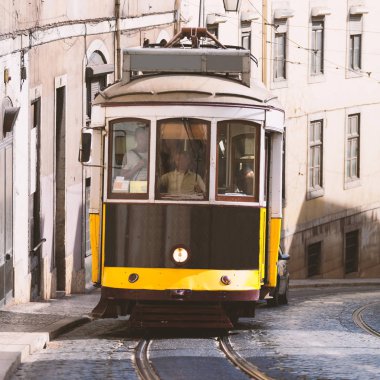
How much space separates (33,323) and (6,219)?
269 cm

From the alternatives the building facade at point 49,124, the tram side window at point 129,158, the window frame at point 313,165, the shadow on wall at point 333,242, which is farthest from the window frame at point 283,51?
the tram side window at point 129,158

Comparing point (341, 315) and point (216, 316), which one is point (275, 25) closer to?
point (341, 315)

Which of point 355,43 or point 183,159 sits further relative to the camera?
point 355,43

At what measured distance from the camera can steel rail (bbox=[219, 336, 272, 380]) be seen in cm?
1406

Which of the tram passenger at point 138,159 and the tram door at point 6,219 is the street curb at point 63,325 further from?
the tram passenger at point 138,159

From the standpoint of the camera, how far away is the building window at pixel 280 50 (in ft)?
125

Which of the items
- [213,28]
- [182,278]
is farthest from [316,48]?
[182,278]

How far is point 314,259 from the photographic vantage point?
40.0 m

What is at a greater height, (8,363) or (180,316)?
(180,316)

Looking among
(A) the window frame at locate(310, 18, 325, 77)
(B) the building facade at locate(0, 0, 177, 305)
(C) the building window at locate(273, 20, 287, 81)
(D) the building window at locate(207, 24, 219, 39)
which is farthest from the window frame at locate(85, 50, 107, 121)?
(A) the window frame at locate(310, 18, 325, 77)

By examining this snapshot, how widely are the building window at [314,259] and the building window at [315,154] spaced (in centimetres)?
149

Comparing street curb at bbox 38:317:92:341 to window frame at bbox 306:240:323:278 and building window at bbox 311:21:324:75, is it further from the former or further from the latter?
building window at bbox 311:21:324:75

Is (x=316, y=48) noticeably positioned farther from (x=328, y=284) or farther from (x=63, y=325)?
(x=63, y=325)

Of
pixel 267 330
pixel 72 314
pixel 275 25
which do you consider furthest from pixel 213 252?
pixel 275 25
